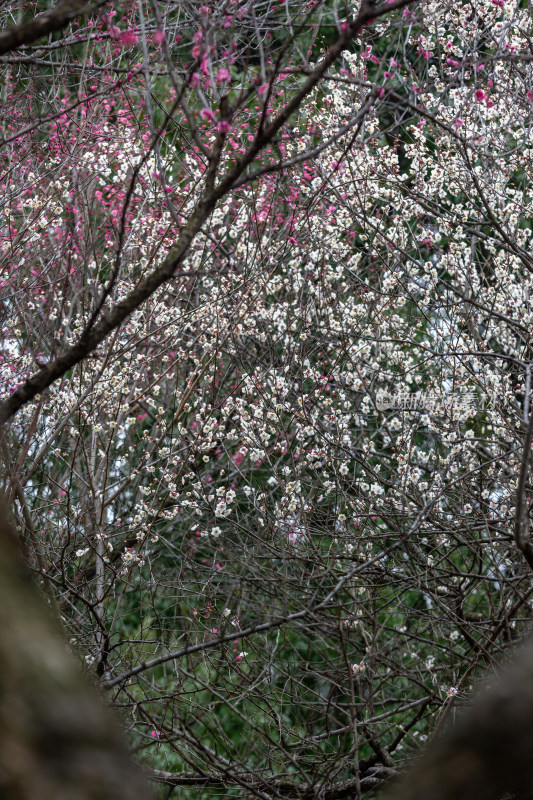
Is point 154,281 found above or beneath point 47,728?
above

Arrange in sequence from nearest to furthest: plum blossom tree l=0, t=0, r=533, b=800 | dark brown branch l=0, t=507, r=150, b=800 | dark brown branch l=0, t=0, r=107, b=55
Answer: dark brown branch l=0, t=507, r=150, b=800 → dark brown branch l=0, t=0, r=107, b=55 → plum blossom tree l=0, t=0, r=533, b=800

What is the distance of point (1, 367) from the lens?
4.59 m

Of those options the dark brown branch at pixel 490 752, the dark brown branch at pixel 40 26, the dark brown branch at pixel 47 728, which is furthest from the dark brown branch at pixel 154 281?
the dark brown branch at pixel 490 752

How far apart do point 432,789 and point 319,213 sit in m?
4.62

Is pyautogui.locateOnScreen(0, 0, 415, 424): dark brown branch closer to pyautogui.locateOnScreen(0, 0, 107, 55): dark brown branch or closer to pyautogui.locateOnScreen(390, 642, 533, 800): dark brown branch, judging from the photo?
pyautogui.locateOnScreen(0, 0, 107, 55): dark brown branch

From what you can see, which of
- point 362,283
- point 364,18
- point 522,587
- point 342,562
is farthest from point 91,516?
point 364,18

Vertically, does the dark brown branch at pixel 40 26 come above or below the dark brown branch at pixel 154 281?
above

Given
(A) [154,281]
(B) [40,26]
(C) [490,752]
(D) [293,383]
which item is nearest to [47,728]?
(C) [490,752]

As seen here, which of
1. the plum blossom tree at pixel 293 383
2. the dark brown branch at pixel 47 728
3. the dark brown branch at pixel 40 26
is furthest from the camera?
the plum blossom tree at pixel 293 383

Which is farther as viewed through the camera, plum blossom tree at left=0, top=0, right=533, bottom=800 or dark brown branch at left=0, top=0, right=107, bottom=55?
plum blossom tree at left=0, top=0, right=533, bottom=800

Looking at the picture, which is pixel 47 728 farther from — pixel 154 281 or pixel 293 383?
pixel 293 383

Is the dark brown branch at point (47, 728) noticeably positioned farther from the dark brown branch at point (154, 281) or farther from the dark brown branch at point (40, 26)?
the dark brown branch at point (40, 26)

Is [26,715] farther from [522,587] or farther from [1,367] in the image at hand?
[1,367]

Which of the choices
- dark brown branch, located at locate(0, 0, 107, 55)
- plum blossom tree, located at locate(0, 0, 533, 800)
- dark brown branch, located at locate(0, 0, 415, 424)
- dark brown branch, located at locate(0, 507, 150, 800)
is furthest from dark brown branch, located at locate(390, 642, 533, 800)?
plum blossom tree, located at locate(0, 0, 533, 800)
